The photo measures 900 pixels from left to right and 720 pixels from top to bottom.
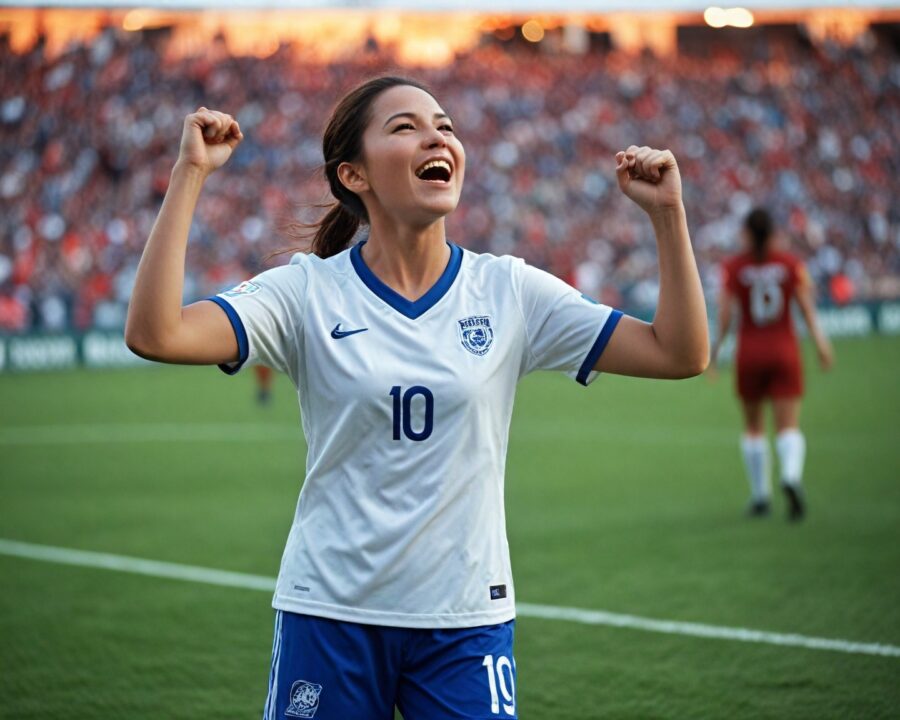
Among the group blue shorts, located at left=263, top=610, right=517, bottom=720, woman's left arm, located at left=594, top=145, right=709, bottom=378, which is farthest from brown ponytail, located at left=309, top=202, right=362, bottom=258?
blue shorts, located at left=263, top=610, right=517, bottom=720

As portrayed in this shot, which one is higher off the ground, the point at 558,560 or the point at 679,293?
the point at 679,293

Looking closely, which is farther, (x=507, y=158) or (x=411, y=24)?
(x=411, y=24)

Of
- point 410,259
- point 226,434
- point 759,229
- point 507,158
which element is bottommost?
point 226,434

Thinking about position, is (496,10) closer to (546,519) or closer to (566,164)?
(566,164)

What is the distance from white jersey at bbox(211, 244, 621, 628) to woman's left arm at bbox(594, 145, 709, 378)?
0.16 metres

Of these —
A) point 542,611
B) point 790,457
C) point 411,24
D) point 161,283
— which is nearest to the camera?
point 161,283

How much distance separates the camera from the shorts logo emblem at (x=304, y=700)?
2.88 meters

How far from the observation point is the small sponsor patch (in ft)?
9.75

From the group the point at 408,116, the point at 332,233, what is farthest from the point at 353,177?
the point at 332,233

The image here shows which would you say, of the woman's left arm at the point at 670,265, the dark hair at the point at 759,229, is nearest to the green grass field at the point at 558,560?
the dark hair at the point at 759,229

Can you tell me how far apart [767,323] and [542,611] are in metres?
3.80

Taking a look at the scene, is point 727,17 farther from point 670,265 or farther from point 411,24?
point 670,265

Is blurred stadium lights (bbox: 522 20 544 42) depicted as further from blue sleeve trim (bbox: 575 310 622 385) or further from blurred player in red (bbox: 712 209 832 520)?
blue sleeve trim (bbox: 575 310 622 385)

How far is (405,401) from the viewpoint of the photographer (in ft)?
9.58
